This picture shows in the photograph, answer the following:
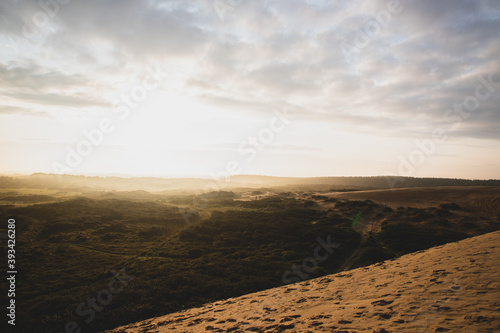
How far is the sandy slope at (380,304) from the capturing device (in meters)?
7.48

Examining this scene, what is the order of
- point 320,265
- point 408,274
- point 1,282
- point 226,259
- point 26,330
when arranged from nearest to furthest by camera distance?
point 26,330, point 408,274, point 1,282, point 320,265, point 226,259

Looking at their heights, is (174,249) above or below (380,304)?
below

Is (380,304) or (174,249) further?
(174,249)

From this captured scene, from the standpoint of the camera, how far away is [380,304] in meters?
9.48

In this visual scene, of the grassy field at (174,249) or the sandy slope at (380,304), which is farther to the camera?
the grassy field at (174,249)

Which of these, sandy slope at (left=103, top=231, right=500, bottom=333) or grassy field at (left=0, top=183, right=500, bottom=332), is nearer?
sandy slope at (left=103, top=231, right=500, bottom=333)

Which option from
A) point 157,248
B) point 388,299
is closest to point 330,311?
point 388,299

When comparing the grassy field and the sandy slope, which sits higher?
the sandy slope

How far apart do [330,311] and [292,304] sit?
8.84 feet

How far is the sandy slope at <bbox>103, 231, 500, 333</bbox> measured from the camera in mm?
7484

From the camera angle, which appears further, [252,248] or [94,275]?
[252,248]

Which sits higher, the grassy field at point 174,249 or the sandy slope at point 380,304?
the sandy slope at point 380,304

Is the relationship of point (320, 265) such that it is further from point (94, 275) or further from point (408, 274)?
point (94, 275)

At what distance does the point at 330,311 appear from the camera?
976 cm
